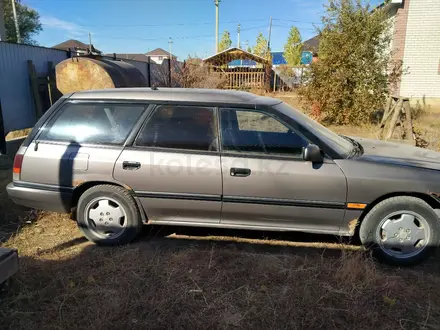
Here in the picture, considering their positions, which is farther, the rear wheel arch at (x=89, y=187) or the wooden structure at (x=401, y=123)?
the wooden structure at (x=401, y=123)

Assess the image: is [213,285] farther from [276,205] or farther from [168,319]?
[276,205]

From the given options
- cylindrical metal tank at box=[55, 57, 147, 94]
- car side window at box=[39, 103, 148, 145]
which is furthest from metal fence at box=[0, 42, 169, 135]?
car side window at box=[39, 103, 148, 145]

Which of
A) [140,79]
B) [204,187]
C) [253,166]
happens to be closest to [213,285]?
[204,187]

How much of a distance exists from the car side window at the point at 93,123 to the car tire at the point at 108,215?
53cm

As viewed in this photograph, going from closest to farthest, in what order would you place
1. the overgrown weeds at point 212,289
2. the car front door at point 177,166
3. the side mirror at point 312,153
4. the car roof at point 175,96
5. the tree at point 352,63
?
the overgrown weeds at point 212,289, the side mirror at point 312,153, the car front door at point 177,166, the car roof at point 175,96, the tree at point 352,63

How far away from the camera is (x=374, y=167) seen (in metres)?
3.22

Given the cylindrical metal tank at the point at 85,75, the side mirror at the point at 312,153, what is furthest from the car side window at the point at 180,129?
the cylindrical metal tank at the point at 85,75

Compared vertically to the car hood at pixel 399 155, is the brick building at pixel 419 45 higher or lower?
higher

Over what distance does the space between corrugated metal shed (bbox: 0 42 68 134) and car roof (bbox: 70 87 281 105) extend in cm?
510

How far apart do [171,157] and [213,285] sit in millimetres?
1270

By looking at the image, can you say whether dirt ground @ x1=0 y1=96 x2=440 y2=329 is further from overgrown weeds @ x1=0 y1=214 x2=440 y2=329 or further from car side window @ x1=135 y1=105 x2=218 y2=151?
car side window @ x1=135 y1=105 x2=218 y2=151

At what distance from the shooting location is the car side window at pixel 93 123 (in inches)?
141

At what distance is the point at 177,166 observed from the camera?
134 inches

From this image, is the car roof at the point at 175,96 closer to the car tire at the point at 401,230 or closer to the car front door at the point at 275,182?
the car front door at the point at 275,182
